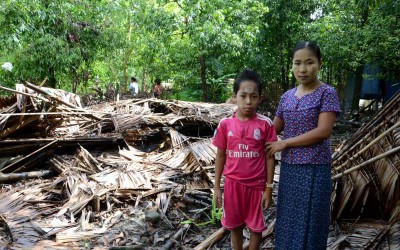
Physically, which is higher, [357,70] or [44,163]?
[357,70]

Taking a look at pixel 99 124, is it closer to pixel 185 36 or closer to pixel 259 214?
pixel 259 214

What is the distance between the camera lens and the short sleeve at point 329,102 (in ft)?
5.80

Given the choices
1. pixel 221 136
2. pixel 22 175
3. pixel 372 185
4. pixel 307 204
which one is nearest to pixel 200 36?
pixel 22 175

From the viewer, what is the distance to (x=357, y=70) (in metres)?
9.59

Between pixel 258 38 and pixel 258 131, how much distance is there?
10175mm

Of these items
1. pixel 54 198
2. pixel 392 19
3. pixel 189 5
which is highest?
pixel 189 5

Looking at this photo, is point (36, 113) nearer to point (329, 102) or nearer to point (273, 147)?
point (273, 147)

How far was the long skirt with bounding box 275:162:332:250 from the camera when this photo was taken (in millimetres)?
1855

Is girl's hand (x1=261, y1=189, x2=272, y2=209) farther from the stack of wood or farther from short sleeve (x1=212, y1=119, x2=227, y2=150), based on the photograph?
the stack of wood

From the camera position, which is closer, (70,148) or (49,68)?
(70,148)

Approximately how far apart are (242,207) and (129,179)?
91.2 inches

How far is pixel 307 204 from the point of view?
73.6 inches

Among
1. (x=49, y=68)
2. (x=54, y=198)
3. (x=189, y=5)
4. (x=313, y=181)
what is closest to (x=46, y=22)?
(x=49, y=68)

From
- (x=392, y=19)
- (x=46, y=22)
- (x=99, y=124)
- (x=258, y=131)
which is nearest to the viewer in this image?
(x=258, y=131)
